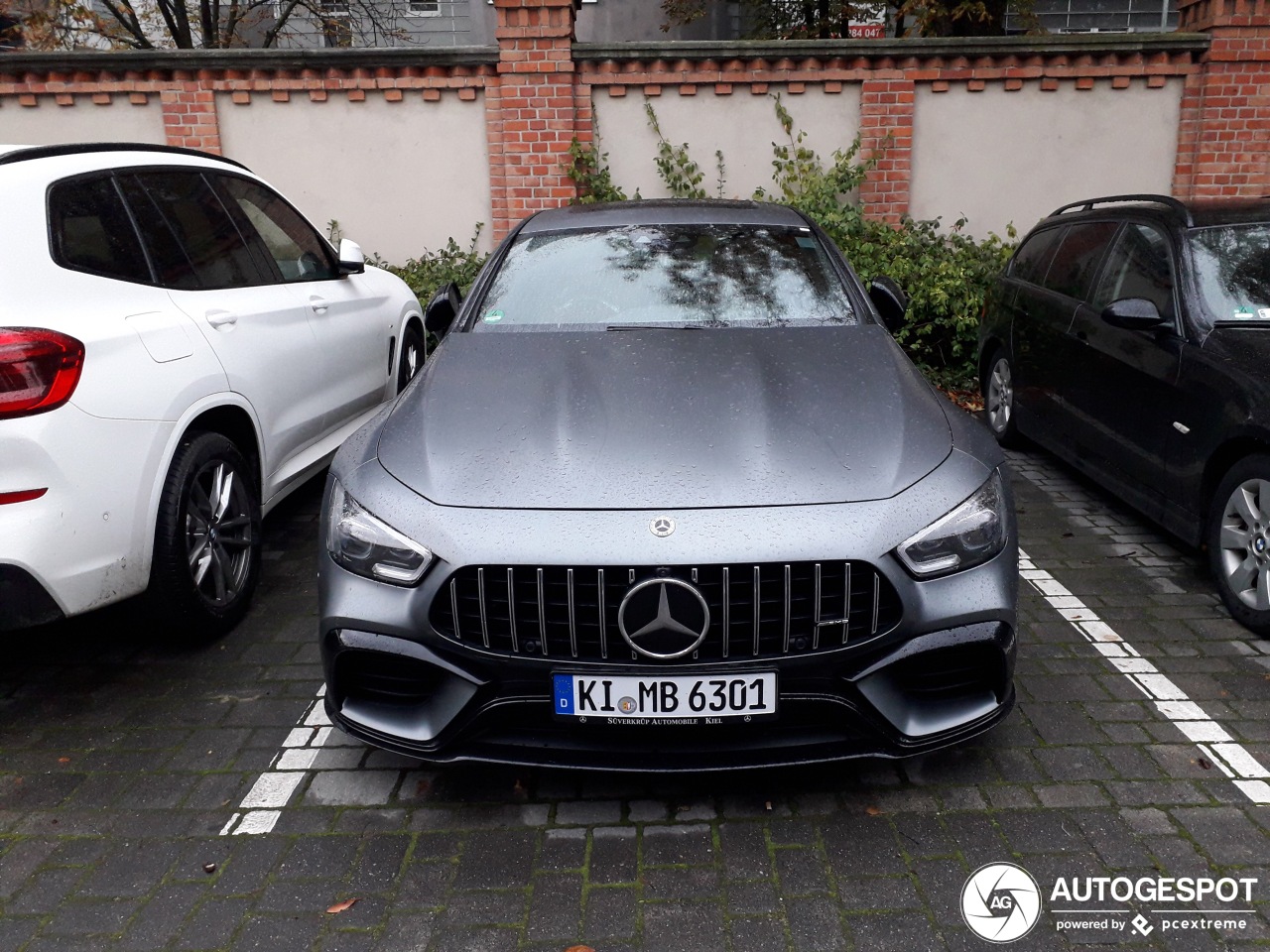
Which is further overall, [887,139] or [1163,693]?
[887,139]

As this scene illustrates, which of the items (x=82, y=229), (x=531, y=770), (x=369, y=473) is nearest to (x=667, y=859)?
(x=531, y=770)

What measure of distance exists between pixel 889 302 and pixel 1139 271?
1576 mm

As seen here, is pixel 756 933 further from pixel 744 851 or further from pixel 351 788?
pixel 351 788

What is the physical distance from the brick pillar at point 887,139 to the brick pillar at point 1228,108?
244 cm

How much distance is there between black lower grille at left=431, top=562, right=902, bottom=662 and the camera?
102 inches

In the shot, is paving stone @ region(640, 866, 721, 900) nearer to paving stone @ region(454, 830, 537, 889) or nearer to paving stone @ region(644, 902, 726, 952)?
paving stone @ region(644, 902, 726, 952)

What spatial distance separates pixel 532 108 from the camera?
344 inches

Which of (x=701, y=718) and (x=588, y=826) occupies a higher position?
(x=701, y=718)

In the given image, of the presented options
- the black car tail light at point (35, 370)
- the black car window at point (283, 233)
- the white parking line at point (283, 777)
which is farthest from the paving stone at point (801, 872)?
the black car window at point (283, 233)

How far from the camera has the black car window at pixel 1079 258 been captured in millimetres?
5531

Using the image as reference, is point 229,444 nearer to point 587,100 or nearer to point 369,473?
point 369,473

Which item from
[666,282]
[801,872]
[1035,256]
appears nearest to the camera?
[801,872]

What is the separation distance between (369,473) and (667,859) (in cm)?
137

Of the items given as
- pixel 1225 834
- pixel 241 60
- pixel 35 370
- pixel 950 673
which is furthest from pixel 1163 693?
pixel 241 60
